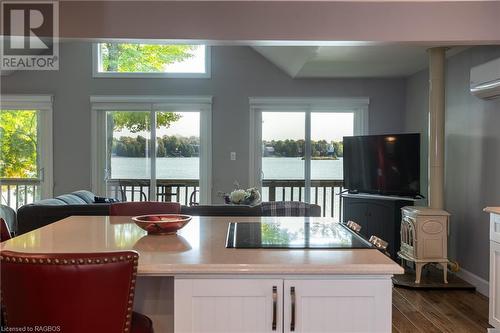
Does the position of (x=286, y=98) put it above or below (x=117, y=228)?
above

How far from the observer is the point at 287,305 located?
1385 millimetres

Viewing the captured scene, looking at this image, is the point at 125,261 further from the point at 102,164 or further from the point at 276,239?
the point at 102,164

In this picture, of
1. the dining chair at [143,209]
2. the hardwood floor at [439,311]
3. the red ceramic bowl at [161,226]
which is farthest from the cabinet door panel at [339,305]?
the hardwood floor at [439,311]

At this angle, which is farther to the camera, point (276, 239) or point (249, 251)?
point (276, 239)

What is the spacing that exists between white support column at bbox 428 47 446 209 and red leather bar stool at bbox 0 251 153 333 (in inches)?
142

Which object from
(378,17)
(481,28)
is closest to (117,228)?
(378,17)

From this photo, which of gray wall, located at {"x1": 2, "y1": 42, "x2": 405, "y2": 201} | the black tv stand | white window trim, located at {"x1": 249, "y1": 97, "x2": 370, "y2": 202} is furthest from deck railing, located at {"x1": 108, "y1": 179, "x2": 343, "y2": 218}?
the black tv stand

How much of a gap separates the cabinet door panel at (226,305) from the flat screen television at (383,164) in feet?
11.8

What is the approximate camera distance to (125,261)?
1.22 metres

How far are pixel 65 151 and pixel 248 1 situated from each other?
433 centimetres

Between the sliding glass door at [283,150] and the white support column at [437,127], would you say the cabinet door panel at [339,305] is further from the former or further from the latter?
the sliding glass door at [283,150]

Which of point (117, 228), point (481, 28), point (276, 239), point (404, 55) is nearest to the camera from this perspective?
point (276, 239)

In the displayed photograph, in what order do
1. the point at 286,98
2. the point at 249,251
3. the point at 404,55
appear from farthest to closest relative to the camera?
the point at 286,98 → the point at 404,55 → the point at 249,251

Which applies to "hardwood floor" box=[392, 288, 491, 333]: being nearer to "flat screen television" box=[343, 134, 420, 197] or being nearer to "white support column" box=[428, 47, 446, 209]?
"white support column" box=[428, 47, 446, 209]
